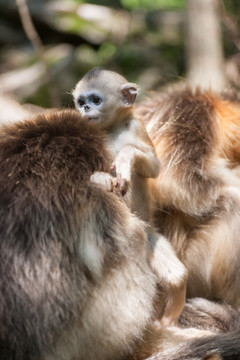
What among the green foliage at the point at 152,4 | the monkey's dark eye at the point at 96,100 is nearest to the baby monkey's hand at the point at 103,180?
the monkey's dark eye at the point at 96,100

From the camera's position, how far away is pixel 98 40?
12539mm

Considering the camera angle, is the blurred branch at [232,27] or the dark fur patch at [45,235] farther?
the blurred branch at [232,27]

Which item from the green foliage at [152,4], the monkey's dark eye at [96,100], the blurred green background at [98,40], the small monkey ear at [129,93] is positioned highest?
the green foliage at [152,4]

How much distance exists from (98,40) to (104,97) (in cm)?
897

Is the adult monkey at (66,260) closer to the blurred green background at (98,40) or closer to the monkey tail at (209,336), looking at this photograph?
the monkey tail at (209,336)

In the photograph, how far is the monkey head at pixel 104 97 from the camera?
380 centimetres

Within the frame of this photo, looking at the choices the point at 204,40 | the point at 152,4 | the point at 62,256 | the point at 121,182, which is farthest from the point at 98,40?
the point at 62,256

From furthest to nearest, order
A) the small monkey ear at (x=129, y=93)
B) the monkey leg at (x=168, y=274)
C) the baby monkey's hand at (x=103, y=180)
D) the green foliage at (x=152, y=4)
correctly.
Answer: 1. the green foliage at (x=152, y=4)
2. the small monkey ear at (x=129, y=93)
3. the monkey leg at (x=168, y=274)
4. the baby monkey's hand at (x=103, y=180)

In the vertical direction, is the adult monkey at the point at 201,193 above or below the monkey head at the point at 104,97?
below

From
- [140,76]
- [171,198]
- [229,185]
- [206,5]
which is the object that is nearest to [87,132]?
[171,198]

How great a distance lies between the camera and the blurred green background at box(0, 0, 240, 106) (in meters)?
11.5

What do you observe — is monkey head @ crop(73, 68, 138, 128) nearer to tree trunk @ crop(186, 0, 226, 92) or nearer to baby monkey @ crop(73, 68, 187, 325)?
baby monkey @ crop(73, 68, 187, 325)

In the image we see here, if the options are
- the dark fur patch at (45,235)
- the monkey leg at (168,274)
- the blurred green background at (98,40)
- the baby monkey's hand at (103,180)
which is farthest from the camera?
the blurred green background at (98,40)

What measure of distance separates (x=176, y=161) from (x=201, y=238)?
572 mm
